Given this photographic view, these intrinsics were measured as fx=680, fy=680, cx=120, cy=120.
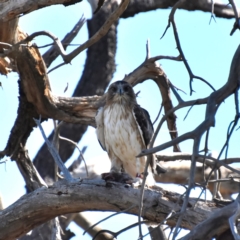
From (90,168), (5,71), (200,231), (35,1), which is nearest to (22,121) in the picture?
(5,71)

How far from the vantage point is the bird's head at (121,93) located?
830 centimetres

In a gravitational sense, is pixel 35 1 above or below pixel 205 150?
above

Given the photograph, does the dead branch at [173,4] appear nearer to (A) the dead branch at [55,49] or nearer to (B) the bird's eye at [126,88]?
(A) the dead branch at [55,49]

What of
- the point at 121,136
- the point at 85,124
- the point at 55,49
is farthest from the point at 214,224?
the point at 55,49

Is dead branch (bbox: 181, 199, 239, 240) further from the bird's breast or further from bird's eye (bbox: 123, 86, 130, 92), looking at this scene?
bird's eye (bbox: 123, 86, 130, 92)

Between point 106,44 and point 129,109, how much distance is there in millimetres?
4422

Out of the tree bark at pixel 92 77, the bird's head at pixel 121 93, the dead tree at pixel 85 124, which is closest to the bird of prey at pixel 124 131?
the bird's head at pixel 121 93

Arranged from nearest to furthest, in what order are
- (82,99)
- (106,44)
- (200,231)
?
(200,231)
(82,99)
(106,44)

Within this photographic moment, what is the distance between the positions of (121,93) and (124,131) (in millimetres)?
550

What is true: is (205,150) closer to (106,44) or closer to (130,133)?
(130,133)

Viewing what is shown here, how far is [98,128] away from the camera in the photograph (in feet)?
26.6

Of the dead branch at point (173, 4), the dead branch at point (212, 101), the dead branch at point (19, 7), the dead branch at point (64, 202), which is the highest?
the dead branch at point (173, 4)

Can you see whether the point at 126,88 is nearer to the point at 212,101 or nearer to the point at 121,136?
the point at 121,136

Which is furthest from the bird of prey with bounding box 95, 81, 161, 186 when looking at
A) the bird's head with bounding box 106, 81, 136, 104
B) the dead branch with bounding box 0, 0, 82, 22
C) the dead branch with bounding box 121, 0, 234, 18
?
the dead branch with bounding box 121, 0, 234, 18
